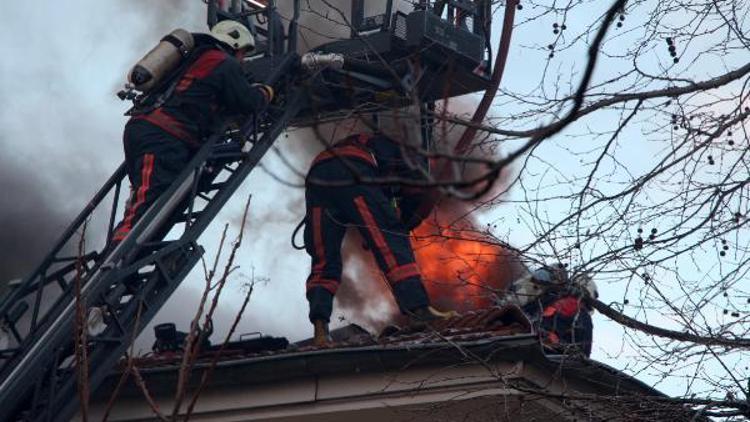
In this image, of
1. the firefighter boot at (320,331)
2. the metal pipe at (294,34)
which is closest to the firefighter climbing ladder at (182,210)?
the metal pipe at (294,34)

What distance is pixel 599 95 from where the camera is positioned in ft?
24.3

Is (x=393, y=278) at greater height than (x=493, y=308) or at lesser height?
greater

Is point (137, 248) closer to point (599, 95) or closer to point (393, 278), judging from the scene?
point (393, 278)

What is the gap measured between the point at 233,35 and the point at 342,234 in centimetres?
186

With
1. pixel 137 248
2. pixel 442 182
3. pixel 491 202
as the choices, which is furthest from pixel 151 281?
pixel 442 182

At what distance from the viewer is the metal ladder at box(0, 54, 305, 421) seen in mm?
9453

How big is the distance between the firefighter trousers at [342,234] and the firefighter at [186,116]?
84 cm

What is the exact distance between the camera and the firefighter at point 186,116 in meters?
11.0

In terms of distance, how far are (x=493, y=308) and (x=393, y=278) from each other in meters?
1.84

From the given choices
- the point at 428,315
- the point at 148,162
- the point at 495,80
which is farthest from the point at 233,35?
the point at 428,315

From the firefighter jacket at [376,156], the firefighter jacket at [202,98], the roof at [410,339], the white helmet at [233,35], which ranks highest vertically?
the white helmet at [233,35]

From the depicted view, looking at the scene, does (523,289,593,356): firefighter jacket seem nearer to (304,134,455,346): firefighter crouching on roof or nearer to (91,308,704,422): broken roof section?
(91,308,704,422): broken roof section

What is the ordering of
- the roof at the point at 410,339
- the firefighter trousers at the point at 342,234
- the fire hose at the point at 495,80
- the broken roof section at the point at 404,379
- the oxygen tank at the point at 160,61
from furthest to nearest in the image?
the oxygen tank at the point at 160,61 → the firefighter trousers at the point at 342,234 → the fire hose at the point at 495,80 → the roof at the point at 410,339 → the broken roof section at the point at 404,379

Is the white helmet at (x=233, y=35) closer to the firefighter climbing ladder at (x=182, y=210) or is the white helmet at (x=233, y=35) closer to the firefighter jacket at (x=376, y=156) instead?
the firefighter climbing ladder at (x=182, y=210)
